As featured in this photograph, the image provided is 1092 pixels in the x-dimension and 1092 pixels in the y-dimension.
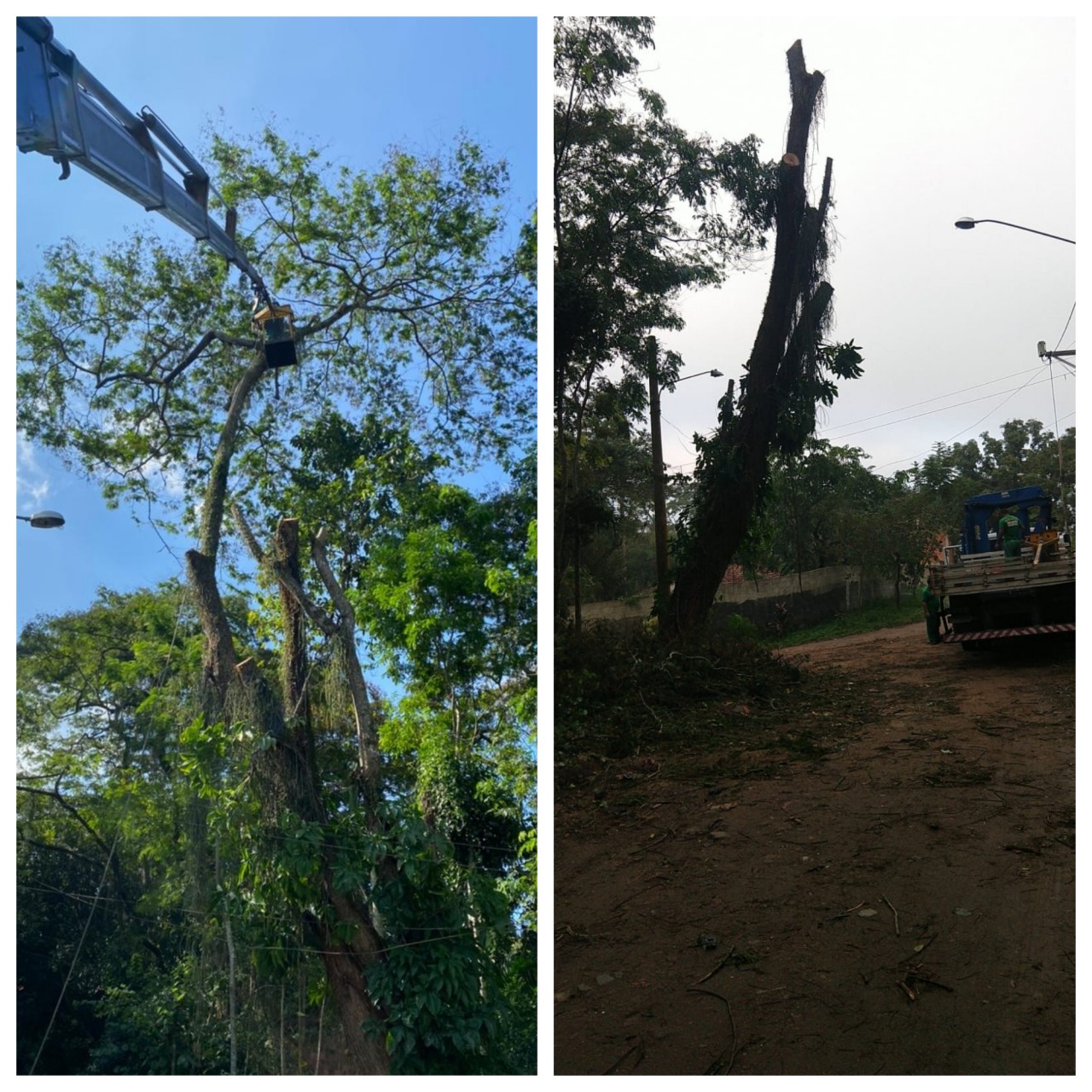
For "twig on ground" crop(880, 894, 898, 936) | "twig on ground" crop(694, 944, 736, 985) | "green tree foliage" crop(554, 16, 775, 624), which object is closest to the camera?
"twig on ground" crop(694, 944, 736, 985)

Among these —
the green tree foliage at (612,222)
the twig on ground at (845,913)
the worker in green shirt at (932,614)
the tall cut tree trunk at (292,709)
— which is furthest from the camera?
the worker in green shirt at (932,614)

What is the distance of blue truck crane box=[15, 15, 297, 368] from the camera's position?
323 centimetres

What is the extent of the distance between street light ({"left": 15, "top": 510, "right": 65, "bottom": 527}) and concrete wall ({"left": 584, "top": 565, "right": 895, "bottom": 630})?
3330 mm

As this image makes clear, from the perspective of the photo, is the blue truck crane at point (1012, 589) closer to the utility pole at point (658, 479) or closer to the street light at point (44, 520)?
the utility pole at point (658, 479)

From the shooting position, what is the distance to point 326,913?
3566 millimetres

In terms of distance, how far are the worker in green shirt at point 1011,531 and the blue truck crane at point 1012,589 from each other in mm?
55

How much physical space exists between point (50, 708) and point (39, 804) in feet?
1.19

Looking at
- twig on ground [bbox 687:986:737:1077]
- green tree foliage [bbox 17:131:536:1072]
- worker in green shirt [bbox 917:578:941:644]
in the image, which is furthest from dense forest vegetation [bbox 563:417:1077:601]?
twig on ground [bbox 687:986:737:1077]

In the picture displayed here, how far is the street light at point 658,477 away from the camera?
5.90m

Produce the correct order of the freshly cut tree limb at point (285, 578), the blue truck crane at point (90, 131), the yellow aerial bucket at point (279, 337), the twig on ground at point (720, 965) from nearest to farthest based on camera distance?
the twig on ground at point (720, 965) < the blue truck crane at point (90, 131) < the freshly cut tree limb at point (285, 578) < the yellow aerial bucket at point (279, 337)

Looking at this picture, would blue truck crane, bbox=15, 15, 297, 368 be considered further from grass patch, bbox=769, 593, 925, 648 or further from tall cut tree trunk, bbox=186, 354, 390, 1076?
grass patch, bbox=769, 593, 925, 648

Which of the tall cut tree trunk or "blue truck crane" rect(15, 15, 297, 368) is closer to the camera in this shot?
"blue truck crane" rect(15, 15, 297, 368)

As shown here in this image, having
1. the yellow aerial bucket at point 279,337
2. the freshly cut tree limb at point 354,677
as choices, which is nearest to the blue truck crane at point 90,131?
the yellow aerial bucket at point 279,337

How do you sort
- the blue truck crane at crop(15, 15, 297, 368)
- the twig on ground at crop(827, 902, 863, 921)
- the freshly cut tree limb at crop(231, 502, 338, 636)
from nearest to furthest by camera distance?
the twig on ground at crop(827, 902, 863, 921), the blue truck crane at crop(15, 15, 297, 368), the freshly cut tree limb at crop(231, 502, 338, 636)
